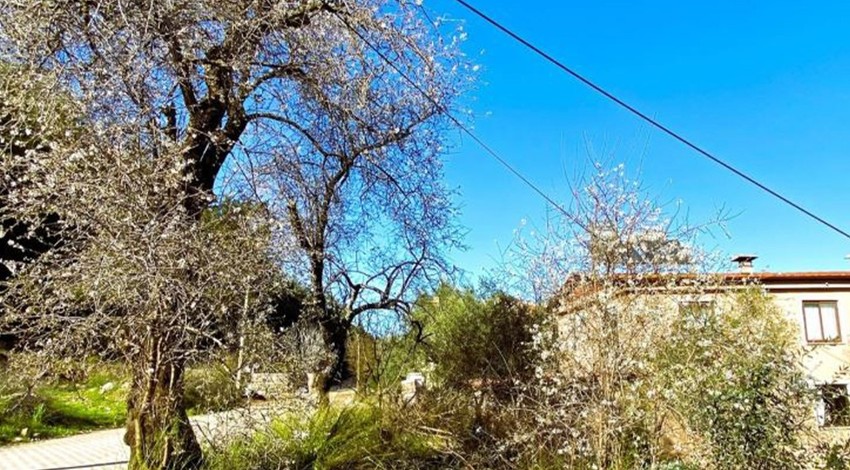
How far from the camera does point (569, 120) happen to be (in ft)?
27.0

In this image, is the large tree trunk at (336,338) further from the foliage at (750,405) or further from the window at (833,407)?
the window at (833,407)

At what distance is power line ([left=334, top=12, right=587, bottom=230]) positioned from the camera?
18.3 ft

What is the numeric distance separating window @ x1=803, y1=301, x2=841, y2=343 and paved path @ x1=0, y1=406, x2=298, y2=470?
19.2m

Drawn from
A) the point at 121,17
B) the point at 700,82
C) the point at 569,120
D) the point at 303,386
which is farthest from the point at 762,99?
the point at 121,17

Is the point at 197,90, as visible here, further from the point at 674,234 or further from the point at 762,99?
the point at 762,99

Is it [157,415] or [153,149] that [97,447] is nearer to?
[157,415]

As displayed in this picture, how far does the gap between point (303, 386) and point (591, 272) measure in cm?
331

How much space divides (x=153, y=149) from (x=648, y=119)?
512 cm

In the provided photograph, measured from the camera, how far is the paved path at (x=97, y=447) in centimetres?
500

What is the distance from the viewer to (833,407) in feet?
15.5

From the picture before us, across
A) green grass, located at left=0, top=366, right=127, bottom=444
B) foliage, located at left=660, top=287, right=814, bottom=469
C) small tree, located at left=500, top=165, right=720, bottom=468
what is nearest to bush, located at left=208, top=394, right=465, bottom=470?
small tree, located at left=500, top=165, right=720, bottom=468

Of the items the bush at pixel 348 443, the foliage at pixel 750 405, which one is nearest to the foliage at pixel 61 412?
the bush at pixel 348 443

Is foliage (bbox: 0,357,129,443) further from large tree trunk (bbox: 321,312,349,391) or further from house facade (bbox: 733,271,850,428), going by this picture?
house facade (bbox: 733,271,850,428)

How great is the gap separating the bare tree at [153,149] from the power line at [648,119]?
0.92 metres
